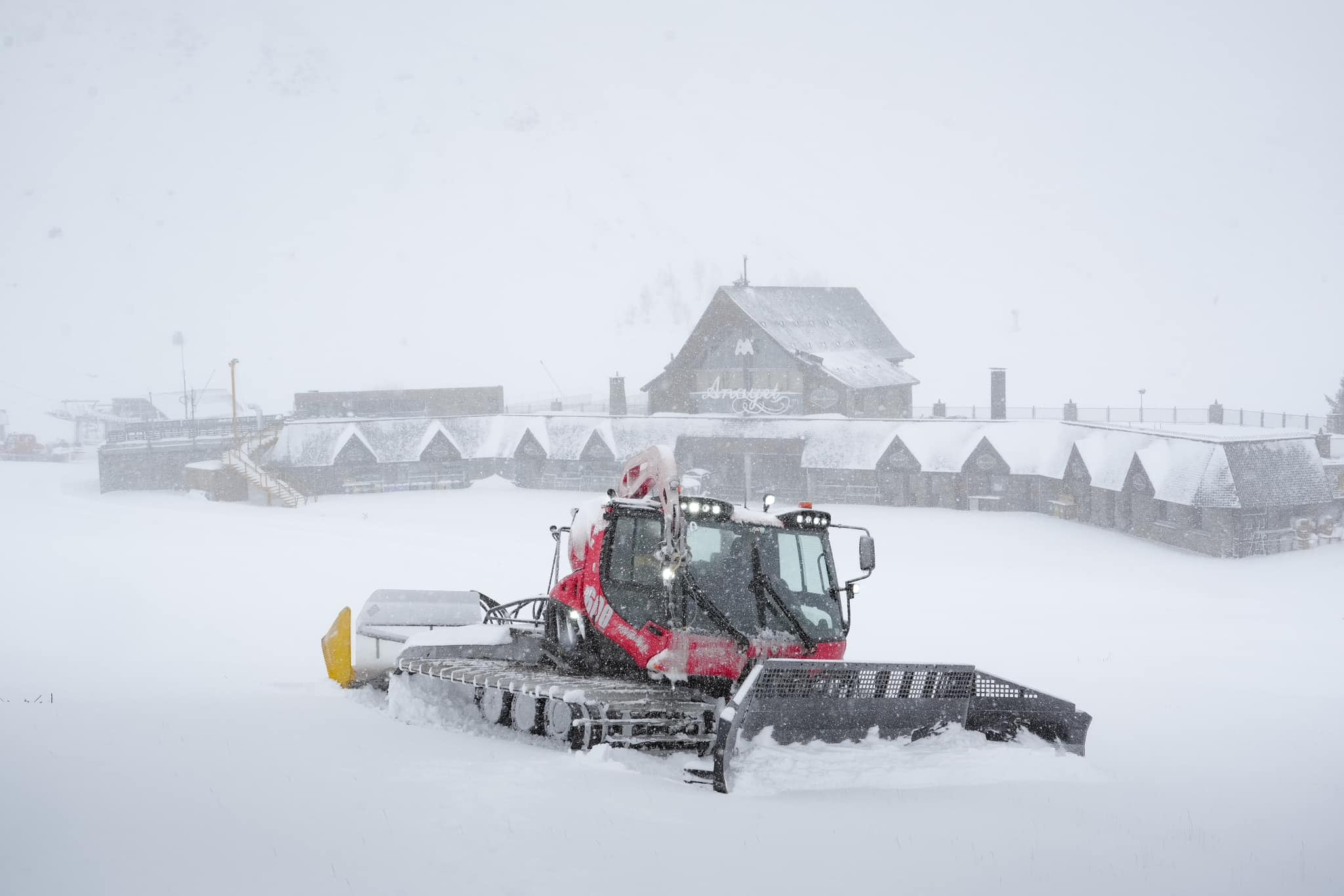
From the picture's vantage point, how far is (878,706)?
35.1 feet

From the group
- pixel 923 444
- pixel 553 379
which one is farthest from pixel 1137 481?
pixel 553 379

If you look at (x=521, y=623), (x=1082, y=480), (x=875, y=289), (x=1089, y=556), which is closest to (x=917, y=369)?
(x=875, y=289)

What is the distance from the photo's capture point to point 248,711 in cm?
1342

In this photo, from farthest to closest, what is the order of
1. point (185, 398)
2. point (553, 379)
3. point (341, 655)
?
point (553, 379) → point (185, 398) → point (341, 655)

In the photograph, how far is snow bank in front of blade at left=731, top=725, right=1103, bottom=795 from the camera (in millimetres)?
→ 10031

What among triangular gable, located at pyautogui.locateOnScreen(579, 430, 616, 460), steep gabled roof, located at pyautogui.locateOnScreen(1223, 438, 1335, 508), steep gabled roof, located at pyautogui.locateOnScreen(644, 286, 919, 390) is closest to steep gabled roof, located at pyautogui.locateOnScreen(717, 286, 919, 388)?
steep gabled roof, located at pyautogui.locateOnScreen(644, 286, 919, 390)

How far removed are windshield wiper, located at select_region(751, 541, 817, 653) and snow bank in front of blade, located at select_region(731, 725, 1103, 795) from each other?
130 cm

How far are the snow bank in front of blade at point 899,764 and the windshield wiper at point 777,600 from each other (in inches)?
51.2

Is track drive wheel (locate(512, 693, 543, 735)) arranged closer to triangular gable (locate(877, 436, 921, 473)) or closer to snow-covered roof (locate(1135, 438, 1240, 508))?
snow-covered roof (locate(1135, 438, 1240, 508))

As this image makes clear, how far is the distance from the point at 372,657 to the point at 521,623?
2.18 m

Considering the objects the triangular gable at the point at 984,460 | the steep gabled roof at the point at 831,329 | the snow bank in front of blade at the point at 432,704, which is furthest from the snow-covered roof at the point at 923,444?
the snow bank in front of blade at the point at 432,704

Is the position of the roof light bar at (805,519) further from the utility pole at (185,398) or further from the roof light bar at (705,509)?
the utility pole at (185,398)

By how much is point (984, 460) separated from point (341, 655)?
120 feet

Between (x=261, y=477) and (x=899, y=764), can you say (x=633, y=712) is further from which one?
(x=261, y=477)
